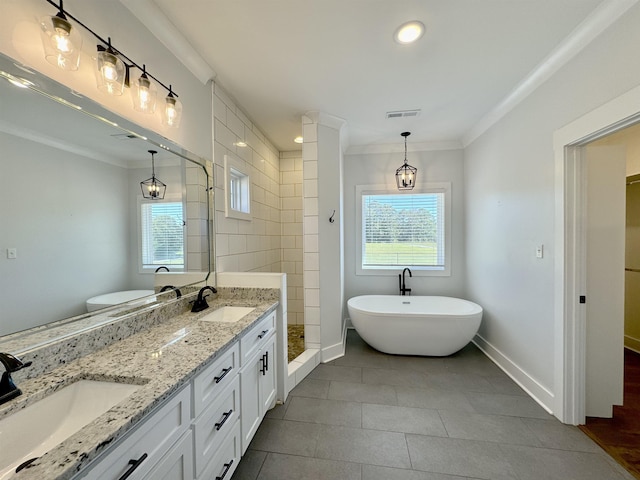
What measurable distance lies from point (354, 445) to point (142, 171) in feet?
7.18

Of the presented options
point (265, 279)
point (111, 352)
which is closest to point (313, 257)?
point (265, 279)

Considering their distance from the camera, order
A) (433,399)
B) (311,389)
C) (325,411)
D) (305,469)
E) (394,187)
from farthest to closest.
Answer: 1. (394,187)
2. (311,389)
3. (433,399)
4. (325,411)
5. (305,469)

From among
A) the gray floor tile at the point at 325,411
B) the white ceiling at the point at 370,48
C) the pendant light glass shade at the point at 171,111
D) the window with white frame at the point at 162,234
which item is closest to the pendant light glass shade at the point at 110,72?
the pendant light glass shade at the point at 171,111

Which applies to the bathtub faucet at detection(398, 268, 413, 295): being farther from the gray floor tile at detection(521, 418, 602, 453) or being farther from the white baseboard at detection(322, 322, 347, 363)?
the gray floor tile at detection(521, 418, 602, 453)

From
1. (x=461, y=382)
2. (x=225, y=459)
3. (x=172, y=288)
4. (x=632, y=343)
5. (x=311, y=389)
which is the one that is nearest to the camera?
(x=225, y=459)

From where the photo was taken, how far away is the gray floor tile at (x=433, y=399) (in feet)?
6.72

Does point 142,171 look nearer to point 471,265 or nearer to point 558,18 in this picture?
point 558,18

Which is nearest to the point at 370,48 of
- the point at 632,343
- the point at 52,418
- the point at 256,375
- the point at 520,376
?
the point at 256,375

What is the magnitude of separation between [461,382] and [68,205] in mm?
3154

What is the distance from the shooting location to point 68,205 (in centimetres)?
110

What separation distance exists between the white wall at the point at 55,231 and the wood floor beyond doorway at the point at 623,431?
10.3 ft

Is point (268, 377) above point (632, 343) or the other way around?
above

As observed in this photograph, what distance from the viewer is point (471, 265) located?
3398mm

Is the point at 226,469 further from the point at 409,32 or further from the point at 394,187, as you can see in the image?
the point at 394,187
